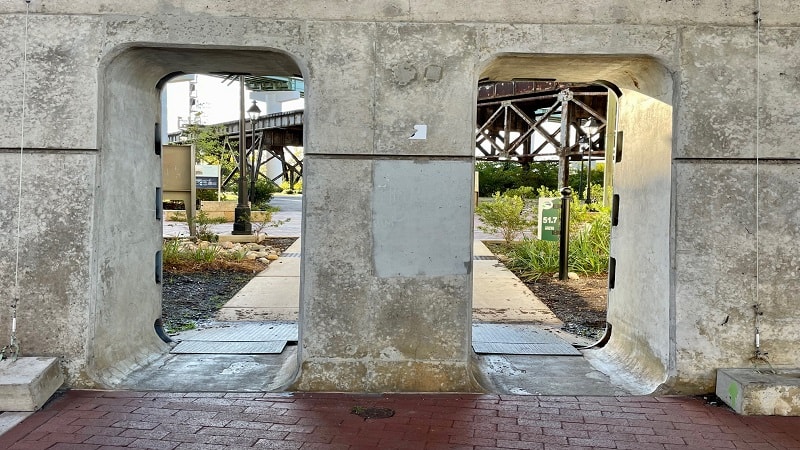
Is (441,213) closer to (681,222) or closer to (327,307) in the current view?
(327,307)

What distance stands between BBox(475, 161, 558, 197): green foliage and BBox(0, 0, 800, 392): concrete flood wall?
1102 inches

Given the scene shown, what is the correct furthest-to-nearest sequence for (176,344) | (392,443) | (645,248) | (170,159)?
1. (170,159)
2. (176,344)
3. (645,248)
4. (392,443)

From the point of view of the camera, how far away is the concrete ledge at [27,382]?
4082 millimetres

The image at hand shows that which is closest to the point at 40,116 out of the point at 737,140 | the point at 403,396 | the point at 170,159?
the point at 403,396

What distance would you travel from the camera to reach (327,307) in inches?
182

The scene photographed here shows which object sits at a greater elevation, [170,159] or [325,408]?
[170,159]

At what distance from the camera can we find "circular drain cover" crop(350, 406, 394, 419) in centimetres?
415

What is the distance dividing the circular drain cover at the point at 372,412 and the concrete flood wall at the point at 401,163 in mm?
355

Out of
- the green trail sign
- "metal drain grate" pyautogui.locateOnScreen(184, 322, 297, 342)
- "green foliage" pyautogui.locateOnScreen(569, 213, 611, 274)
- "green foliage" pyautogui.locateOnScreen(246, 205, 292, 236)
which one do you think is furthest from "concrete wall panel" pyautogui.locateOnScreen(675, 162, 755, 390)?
"green foliage" pyautogui.locateOnScreen(246, 205, 292, 236)

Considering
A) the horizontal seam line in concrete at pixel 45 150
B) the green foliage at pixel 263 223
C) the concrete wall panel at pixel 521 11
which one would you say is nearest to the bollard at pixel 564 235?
the concrete wall panel at pixel 521 11

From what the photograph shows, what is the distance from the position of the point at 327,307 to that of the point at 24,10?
2.95m

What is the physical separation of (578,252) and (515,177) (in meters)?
22.2

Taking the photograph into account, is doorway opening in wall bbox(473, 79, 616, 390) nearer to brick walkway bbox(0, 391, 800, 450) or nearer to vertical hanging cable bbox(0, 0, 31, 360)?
brick walkway bbox(0, 391, 800, 450)

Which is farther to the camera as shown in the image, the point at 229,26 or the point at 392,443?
the point at 229,26
